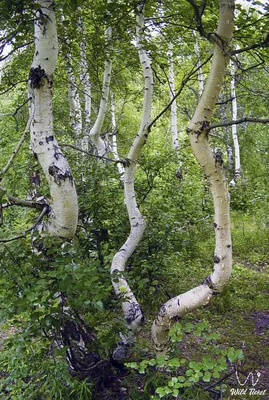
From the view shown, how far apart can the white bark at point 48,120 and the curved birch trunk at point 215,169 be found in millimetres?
961

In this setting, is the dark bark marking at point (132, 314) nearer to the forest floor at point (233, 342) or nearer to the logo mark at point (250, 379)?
the forest floor at point (233, 342)

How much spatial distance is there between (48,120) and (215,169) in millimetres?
1248

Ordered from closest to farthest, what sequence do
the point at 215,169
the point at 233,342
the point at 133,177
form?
the point at 215,169 → the point at 133,177 → the point at 233,342

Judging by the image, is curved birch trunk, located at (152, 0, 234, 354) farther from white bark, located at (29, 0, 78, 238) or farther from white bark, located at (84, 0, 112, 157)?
white bark, located at (84, 0, 112, 157)

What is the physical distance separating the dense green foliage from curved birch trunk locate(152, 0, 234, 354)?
1.02ft

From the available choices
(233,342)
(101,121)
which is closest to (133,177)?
(101,121)

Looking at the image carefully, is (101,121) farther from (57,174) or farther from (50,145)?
(57,174)

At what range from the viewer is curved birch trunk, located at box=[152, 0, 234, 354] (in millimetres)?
2229

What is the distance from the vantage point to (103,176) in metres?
3.97

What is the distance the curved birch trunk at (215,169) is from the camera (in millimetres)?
2229

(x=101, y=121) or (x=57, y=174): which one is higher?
(x=101, y=121)

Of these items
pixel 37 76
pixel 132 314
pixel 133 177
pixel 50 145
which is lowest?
pixel 132 314

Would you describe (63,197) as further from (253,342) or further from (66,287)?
(253,342)

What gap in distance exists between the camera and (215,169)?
2426mm
